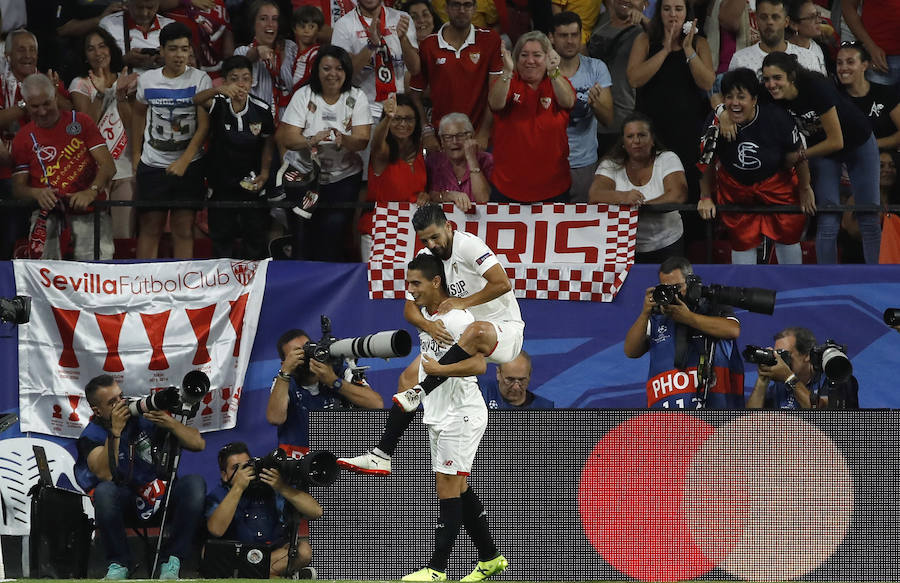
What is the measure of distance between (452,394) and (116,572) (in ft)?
8.94

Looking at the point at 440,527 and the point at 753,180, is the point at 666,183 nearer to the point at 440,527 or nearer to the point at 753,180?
the point at 753,180

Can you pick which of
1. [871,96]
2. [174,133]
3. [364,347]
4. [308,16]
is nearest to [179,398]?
[364,347]

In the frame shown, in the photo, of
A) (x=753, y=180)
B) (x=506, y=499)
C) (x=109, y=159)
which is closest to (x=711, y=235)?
(x=753, y=180)

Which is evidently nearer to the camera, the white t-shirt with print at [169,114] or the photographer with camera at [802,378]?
the photographer with camera at [802,378]

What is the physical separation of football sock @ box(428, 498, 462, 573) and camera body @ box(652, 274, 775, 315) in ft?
6.50

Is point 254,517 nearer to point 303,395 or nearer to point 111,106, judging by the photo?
point 303,395

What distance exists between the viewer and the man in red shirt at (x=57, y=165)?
36.9 feet

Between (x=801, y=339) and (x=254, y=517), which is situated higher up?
(x=801, y=339)

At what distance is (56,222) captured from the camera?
1138cm

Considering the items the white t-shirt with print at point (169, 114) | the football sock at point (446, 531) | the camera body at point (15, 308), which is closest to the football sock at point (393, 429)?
the football sock at point (446, 531)

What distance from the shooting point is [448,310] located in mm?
7859

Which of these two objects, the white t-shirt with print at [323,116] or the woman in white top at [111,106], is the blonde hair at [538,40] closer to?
the white t-shirt with print at [323,116]

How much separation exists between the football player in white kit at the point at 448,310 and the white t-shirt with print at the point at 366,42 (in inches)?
161

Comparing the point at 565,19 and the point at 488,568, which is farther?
the point at 565,19
